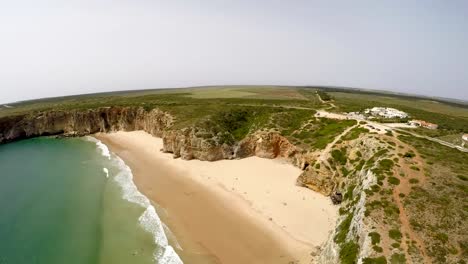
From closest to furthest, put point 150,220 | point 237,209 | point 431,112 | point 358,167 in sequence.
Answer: point 150,220 → point 237,209 → point 358,167 → point 431,112

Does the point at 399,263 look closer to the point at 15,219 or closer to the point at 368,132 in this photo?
the point at 368,132

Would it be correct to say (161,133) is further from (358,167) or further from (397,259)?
(397,259)

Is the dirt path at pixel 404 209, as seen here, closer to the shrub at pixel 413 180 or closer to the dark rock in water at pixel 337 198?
the shrub at pixel 413 180

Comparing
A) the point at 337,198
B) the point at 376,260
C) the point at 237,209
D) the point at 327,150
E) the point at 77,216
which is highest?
the point at 327,150

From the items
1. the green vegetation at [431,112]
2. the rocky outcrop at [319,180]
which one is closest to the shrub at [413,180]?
the rocky outcrop at [319,180]

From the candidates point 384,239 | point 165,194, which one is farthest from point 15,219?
point 384,239

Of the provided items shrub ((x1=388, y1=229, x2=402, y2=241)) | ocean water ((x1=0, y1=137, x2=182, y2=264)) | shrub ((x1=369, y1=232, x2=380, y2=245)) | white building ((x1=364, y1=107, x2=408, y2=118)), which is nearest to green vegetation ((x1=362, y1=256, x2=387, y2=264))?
shrub ((x1=369, y1=232, x2=380, y2=245))

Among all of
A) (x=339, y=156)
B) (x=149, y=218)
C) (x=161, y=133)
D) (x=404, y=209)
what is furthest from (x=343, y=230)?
(x=161, y=133)
